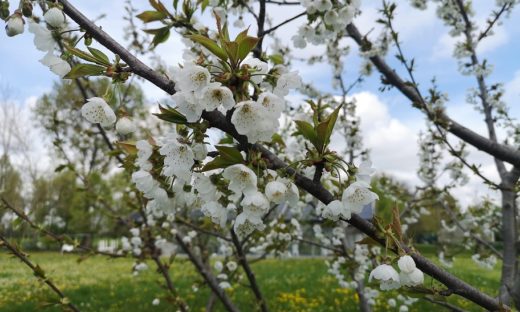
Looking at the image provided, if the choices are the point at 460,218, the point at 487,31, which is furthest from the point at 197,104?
the point at 460,218

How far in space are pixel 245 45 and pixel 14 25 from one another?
0.67 m

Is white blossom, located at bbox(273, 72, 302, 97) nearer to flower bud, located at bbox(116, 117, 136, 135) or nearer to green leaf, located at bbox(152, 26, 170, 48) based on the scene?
flower bud, located at bbox(116, 117, 136, 135)

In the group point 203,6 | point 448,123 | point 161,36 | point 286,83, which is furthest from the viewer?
point 448,123

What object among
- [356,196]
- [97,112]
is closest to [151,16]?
[97,112]

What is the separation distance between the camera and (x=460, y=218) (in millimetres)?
5562

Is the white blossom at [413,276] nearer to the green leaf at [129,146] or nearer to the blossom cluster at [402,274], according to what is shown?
the blossom cluster at [402,274]

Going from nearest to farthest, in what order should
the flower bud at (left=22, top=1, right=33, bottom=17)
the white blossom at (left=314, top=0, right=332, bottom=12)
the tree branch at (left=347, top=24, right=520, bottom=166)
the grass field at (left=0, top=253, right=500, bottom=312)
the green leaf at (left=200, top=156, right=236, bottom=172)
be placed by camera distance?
the green leaf at (left=200, top=156, right=236, bottom=172), the flower bud at (left=22, top=1, right=33, bottom=17), the white blossom at (left=314, top=0, right=332, bottom=12), the tree branch at (left=347, top=24, right=520, bottom=166), the grass field at (left=0, top=253, right=500, bottom=312)

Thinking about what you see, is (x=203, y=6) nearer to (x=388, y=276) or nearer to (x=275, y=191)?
(x=275, y=191)

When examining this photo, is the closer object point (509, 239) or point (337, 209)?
point (337, 209)

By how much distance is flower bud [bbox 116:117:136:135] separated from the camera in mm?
1263

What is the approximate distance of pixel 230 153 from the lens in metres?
1.01

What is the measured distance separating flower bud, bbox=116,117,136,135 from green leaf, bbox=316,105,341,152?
597 mm

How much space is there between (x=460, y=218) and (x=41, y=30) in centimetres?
562

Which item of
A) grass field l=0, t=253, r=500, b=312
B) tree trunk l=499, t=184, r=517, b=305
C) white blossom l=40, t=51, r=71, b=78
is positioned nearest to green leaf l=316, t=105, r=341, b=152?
white blossom l=40, t=51, r=71, b=78
